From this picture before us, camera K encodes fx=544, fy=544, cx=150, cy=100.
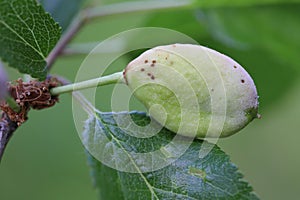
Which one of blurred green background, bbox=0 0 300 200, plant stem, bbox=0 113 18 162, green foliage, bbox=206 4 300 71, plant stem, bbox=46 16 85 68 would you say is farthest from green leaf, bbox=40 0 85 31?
green foliage, bbox=206 4 300 71

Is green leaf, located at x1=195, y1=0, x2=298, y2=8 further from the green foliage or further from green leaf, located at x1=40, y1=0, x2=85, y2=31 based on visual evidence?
green leaf, located at x1=40, y1=0, x2=85, y2=31

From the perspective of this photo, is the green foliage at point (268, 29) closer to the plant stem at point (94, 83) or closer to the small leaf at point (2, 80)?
the plant stem at point (94, 83)

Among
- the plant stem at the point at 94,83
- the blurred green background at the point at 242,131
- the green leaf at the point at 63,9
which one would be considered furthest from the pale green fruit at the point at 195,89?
the blurred green background at the point at 242,131

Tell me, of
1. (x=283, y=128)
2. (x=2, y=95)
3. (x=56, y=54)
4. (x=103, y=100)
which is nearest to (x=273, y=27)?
(x=103, y=100)

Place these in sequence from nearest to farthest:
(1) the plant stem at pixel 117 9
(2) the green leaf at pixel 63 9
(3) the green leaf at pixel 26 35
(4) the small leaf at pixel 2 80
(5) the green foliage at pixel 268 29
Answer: (4) the small leaf at pixel 2 80 < (3) the green leaf at pixel 26 35 < (2) the green leaf at pixel 63 9 < (1) the plant stem at pixel 117 9 < (5) the green foliage at pixel 268 29

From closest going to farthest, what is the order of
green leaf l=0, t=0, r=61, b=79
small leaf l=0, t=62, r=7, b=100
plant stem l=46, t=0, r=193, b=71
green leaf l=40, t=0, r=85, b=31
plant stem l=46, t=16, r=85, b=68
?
small leaf l=0, t=62, r=7, b=100, green leaf l=0, t=0, r=61, b=79, green leaf l=40, t=0, r=85, b=31, plant stem l=46, t=16, r=85, b=68, plant stem l=46, t=0, r=193, b=71

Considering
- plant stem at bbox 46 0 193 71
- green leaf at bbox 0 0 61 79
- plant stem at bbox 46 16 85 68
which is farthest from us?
plant stem at bbox 46 0 193 71

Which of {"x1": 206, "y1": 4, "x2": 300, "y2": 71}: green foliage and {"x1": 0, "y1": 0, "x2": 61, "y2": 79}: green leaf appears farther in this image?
{"x1": 206, "y1": 4, "x2": 300, "y2": 71}: green foliage
